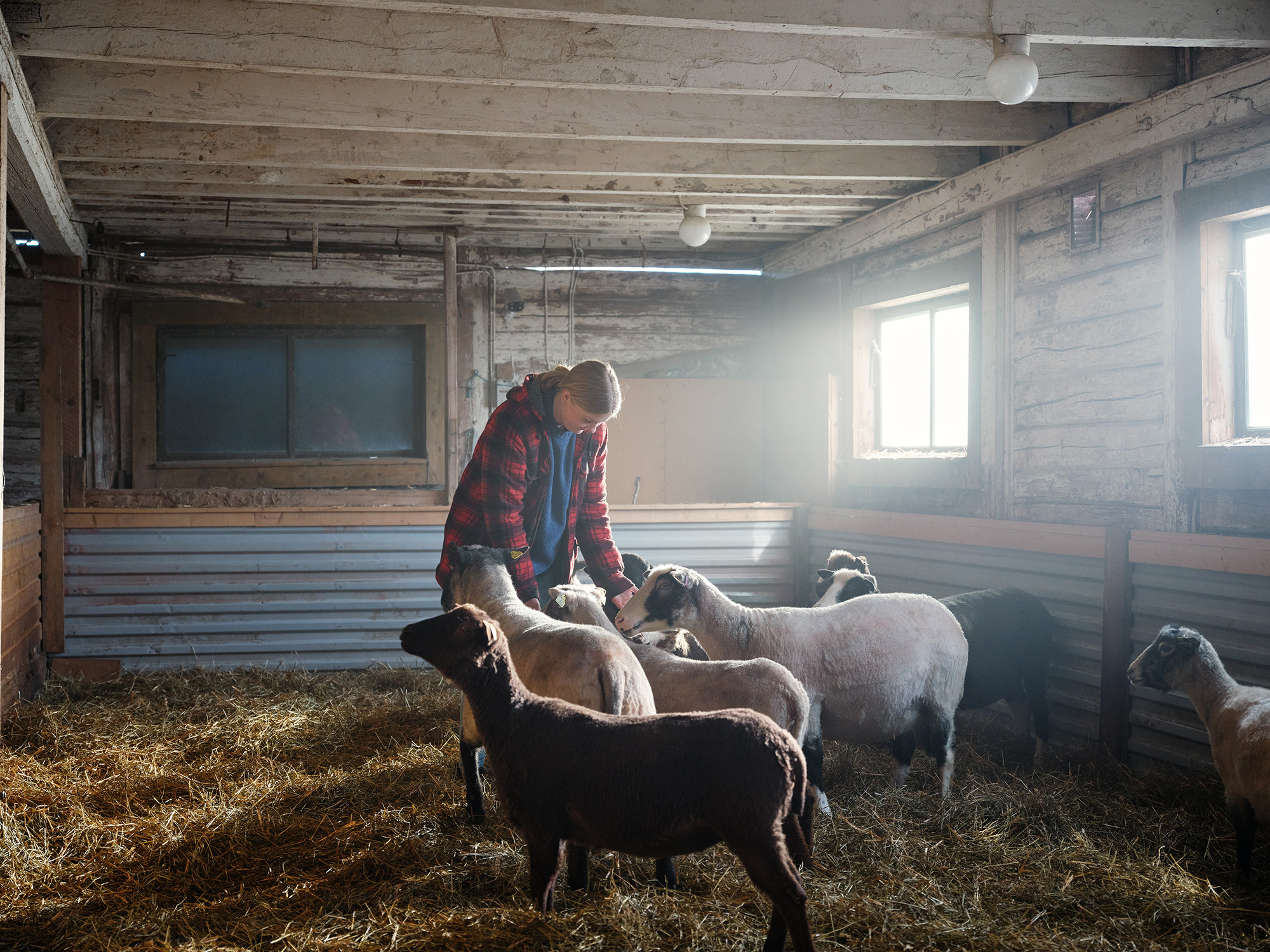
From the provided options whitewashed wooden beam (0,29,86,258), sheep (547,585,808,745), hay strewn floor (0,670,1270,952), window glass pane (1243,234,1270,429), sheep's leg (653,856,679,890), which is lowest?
hay strewn floor (0,670,1270,952)

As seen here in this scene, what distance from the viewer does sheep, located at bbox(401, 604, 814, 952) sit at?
2088 mm

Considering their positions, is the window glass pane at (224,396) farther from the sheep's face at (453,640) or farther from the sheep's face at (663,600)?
the sheep's face at (453,640)

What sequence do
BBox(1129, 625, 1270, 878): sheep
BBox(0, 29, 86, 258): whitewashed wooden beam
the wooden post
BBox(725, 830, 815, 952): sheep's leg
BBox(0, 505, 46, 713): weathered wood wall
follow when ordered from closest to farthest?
BBox(725, 830, 815, 952): sheep's leg
BBox(1129, 625, 1270, 878): sheep
BBox(0, 29, 86, 258): whitewashed wooden beam
the wooden post
BBox(0, 505, 46, 713): weathered wood wall

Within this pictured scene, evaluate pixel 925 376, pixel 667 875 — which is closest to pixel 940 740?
pixel 667 875

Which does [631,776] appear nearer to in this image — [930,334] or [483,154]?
[483,154]

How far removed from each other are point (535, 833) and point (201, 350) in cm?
649

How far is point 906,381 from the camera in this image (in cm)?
675

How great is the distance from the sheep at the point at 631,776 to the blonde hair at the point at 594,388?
44.2 inches

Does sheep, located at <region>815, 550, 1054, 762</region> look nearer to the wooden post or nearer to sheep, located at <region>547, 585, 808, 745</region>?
the wooden post

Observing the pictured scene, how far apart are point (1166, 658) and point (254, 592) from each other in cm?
566

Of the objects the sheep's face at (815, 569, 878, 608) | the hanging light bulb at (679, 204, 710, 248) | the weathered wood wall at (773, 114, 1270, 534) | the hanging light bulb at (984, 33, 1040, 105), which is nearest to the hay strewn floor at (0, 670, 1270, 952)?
the sheep's face at (815, 569, 878, 608)

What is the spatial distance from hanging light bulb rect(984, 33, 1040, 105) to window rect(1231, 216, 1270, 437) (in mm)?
1363

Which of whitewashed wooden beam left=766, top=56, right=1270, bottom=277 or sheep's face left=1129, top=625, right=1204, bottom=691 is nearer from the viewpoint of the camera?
sheep's face left=1129, top=625, right=1204, bottom=691

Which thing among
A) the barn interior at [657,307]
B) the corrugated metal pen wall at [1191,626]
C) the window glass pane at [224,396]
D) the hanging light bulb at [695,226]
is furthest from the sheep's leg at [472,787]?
the window glass pane at [224,396]
